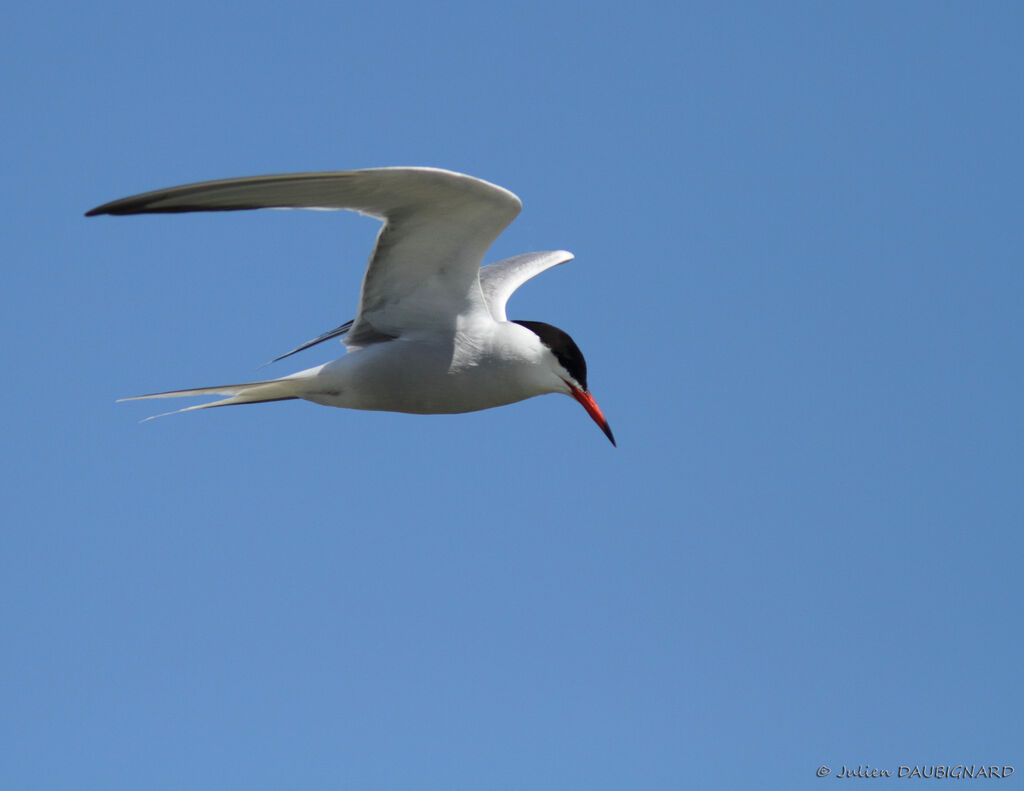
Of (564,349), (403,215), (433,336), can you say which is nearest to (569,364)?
(564,349)

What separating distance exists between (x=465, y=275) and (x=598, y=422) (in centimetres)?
127

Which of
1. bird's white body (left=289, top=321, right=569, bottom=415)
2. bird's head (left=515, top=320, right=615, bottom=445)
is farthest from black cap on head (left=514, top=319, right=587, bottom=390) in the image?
bird's white body (left=289, top=321, right=569, bottom=415)

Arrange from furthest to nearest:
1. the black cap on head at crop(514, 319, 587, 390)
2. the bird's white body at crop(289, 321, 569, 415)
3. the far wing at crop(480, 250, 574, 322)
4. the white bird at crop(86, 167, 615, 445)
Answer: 1. the far wing at crop(480, 250, 574, 322)
2. the black cap on head at crop(514, 319, 587, 390)
3. the bird's white body at crop(289, 321, 569, 415)
4. the white bird at crop(86, 167, 615, 445)

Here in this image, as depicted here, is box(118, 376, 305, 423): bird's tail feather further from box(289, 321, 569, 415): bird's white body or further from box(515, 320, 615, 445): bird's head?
box(515, 320, 615, 445): bird's head

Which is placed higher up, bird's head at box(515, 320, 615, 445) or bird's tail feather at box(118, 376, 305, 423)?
bird's head at box(515, 320, 615, 445)

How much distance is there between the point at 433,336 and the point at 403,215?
779 millimetres

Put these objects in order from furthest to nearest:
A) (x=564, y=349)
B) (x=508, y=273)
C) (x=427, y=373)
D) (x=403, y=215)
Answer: (x=508, y=273) < (x=564, y=349) < (x=427, y=373) < (x=403, y=215)

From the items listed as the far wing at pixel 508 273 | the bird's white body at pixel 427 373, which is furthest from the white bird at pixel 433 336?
the far wing at pixel 508 273

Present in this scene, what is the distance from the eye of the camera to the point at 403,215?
5277 millimetres

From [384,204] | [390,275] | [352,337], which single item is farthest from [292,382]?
[384,204]

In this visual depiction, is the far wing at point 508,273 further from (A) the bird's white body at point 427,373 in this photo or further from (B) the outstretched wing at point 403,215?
(B) the outstretched wing at point 403,215

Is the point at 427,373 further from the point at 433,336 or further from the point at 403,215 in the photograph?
the point at 403,215

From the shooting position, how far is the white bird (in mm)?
5258

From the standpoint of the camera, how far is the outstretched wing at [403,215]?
4402 millimetres
